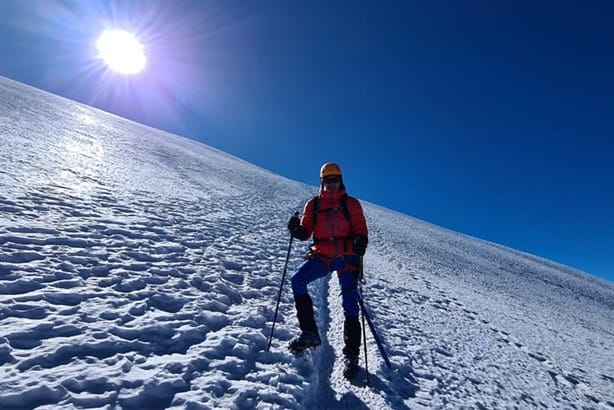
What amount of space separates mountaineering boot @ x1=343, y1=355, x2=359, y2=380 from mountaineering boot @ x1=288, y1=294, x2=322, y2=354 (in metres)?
0.40

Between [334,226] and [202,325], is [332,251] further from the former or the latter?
[202,325]

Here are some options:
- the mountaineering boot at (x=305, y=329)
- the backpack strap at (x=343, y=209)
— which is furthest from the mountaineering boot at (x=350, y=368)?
the backpack strap at (x=343, y=209)

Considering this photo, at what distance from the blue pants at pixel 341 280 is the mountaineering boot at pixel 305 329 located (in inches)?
5.1

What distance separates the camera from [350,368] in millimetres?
3754

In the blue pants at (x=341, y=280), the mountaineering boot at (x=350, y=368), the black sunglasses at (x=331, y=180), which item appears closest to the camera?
the mountaineering boot at (x=350, y=368)

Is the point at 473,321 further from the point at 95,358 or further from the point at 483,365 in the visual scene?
the point at 95,358

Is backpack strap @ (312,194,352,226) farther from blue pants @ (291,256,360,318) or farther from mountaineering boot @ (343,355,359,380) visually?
mountaineering boot @ (343,355,359,380)

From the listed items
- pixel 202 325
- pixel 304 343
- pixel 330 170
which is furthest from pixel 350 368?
pixel 330 170

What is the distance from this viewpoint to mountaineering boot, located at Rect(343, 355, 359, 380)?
12.2 ft

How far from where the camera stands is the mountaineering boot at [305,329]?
3.92 meters

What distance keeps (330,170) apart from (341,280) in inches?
59.5

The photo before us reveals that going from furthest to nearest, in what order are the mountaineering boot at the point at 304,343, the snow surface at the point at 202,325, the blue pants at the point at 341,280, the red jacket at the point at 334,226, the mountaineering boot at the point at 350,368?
the red jacket at the point at 334,226 < the blue pants at the point at 341,280 < the mountaineering boot at the point at 304,343 < the mountaineering boot at the point at 350,368 < the snow surface at the point at 202,325

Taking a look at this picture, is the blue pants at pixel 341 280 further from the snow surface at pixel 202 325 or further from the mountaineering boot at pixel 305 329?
the snow surface at pixel 202 325

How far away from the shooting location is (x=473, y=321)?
7.25 meters
